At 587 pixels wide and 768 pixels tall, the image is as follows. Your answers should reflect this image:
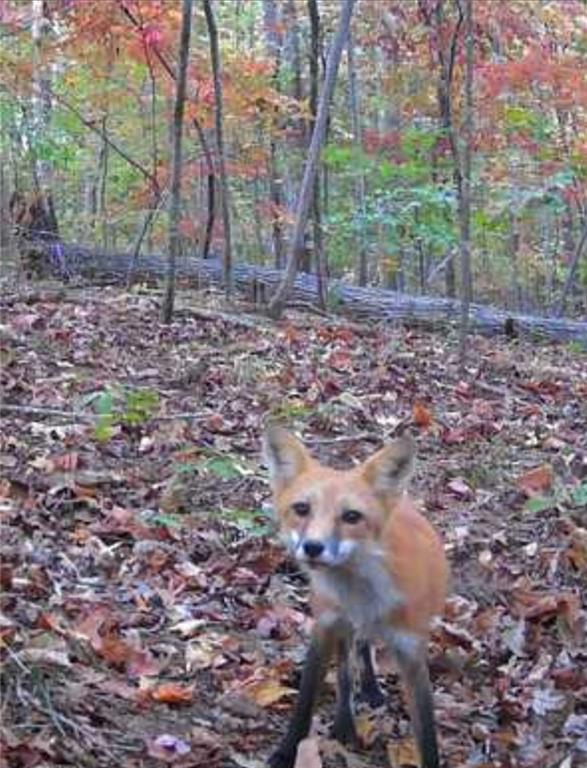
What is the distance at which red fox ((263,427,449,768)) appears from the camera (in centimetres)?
333

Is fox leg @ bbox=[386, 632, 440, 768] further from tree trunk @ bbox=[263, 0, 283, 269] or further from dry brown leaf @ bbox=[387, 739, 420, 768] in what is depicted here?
tree trunk @ bbox=[263, 0, 283, 269]

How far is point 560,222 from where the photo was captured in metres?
28.3

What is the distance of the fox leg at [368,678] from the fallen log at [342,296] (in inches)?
395

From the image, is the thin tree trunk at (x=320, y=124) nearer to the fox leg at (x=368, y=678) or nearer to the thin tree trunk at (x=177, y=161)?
the thin tree trunk at (x=177, y=161)

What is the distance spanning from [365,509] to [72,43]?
45.3ft

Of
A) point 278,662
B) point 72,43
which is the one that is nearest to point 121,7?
point 72,43

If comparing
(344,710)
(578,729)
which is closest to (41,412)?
(344,710)

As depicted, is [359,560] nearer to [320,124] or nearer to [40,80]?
[320,124]

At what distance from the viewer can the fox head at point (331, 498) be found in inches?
128

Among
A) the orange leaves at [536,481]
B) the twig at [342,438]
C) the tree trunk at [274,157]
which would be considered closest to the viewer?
the orange leaves at [536,481]

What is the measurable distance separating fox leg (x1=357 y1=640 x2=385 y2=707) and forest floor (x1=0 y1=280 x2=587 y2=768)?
3.1 inches

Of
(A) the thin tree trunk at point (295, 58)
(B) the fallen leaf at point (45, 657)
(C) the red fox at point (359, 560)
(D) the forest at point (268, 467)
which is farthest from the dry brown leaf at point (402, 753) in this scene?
(A) the thin tree trunk at point (295, 58)

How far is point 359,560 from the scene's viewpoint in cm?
345

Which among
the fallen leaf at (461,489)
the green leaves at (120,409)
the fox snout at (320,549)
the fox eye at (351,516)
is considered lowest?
the fallen leaf at (461,489)
